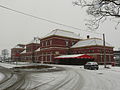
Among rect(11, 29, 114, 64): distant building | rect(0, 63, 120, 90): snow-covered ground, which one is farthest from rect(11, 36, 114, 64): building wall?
rect(0, 63, 120, 90): snow-covered ground

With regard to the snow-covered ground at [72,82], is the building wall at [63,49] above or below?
above

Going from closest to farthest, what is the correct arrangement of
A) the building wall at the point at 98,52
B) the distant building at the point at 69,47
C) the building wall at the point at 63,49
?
the building wall at the point at 98,52, the building wall at the point at 63,49, the distant building at the point at 69,47

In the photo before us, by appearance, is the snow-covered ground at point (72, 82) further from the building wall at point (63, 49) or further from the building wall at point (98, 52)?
the building wall at point (63, 49)

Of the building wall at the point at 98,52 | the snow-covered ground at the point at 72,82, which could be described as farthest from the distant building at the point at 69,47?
the snow-covered ground at the point at 72,82

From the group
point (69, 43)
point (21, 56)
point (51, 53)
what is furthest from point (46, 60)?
point (21, 56)

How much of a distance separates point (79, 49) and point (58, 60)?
→ 9.56 metres

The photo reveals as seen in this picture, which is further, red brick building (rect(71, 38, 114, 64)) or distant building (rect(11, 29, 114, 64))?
distant building (rect(11, 29, 114, 64))

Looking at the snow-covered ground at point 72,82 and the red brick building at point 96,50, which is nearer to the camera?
the snow-covered ground at point 72,82

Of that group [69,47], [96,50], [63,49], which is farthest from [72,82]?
[69,47]

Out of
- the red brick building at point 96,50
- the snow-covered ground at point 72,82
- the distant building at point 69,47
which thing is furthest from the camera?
the distant building at point 69,47

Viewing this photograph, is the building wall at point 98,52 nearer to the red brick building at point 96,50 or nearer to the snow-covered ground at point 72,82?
the red brick building at point 96,50

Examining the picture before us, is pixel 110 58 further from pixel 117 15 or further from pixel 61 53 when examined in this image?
pixel 117 15

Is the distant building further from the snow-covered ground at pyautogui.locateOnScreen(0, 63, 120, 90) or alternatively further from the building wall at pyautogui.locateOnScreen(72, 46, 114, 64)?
the snow-covered ground at pyautogui.locateOnScreen(0, 63, 120, 90)

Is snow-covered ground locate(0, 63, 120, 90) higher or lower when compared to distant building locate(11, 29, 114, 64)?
lower
